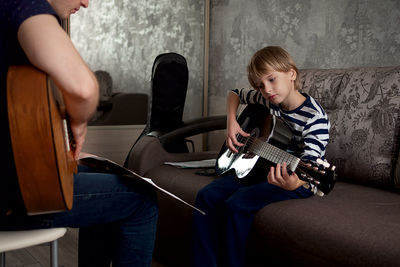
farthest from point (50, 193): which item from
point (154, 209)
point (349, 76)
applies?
point (349, 76)

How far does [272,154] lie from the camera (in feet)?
4.94

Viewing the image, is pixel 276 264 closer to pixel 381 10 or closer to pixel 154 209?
pixel 154 209

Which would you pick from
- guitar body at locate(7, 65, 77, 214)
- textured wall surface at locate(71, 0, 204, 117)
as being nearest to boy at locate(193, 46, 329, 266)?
guitar body at locate(7, 65, 77, 214)

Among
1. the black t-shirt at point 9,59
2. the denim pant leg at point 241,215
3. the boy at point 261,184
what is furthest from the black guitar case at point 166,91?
the black t-shirt at point 9,59

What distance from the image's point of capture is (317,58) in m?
2.72

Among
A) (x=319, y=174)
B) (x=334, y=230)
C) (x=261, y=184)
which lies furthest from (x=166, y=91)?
(x=334, y=230)

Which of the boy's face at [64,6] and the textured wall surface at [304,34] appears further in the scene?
the textured wall surface at [304,34]

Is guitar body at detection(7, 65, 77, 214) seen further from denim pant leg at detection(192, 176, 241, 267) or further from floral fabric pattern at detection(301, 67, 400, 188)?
floral fabric pattern at detection(301, 67, 400, 188)

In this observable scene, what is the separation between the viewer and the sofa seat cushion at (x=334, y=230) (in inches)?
45.9

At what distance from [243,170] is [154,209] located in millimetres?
548

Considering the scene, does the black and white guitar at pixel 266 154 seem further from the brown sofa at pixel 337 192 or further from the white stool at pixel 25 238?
the white stool at pixel 25 238

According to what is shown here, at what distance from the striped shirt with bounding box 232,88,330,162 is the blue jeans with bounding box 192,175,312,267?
14 cm

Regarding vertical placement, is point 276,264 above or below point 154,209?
below

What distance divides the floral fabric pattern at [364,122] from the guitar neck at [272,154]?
16.4 inches
